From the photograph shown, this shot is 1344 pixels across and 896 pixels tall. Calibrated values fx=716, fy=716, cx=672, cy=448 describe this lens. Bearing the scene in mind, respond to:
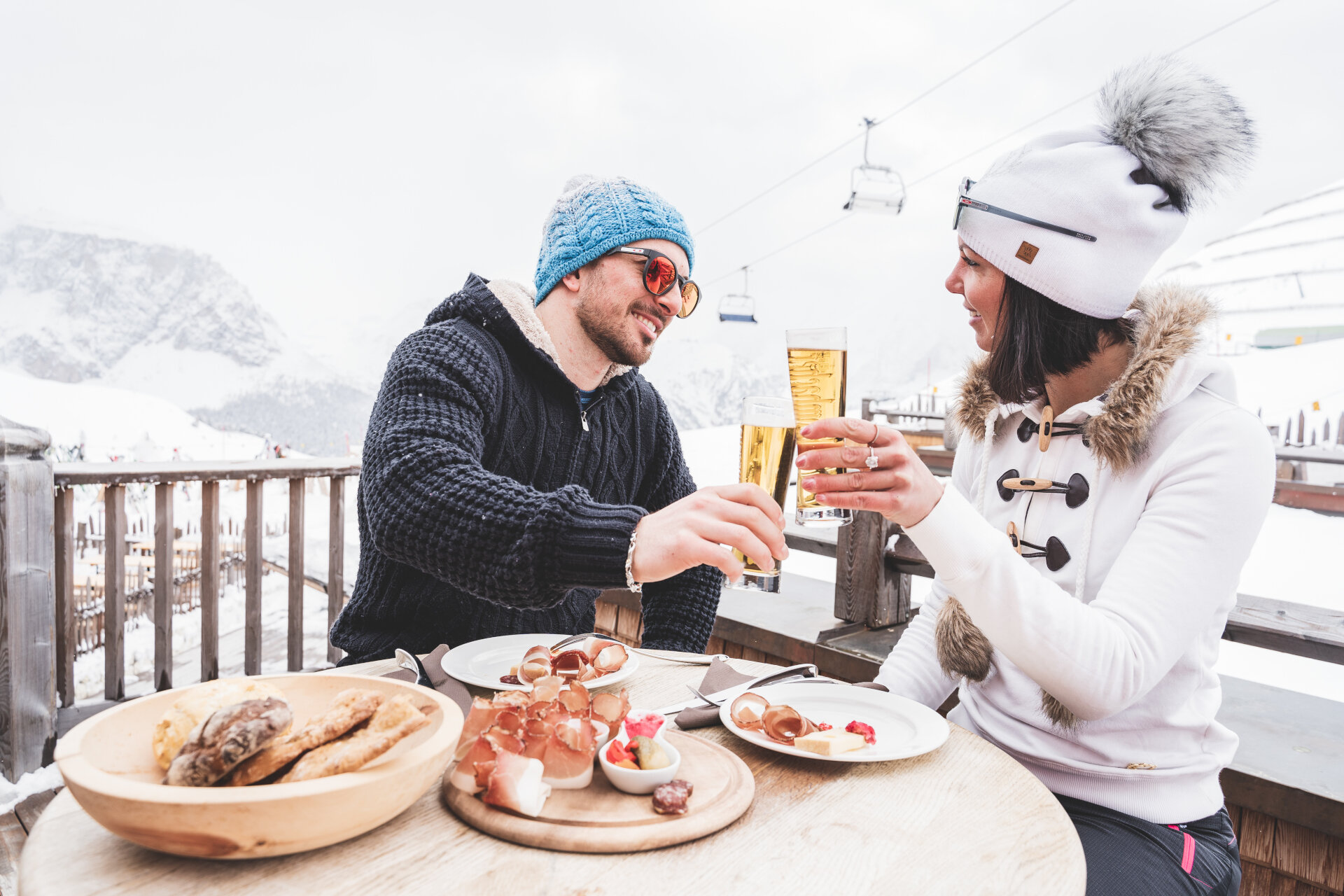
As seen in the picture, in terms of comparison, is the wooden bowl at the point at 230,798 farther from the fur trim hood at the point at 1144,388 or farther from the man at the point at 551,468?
the fur trim hood at the point at 1144,388

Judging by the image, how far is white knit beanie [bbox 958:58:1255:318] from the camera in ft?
3.59

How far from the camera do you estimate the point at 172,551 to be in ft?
8.66

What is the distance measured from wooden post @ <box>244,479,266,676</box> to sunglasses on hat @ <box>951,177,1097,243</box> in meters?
2.75

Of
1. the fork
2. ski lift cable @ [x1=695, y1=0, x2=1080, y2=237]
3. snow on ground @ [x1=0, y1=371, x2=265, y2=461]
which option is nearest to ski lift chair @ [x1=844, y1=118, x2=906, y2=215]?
ski lift cable @ [x1=695, y1=0, x2=1080, y2=237]

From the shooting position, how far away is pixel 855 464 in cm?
81

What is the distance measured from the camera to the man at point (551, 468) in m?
0.89

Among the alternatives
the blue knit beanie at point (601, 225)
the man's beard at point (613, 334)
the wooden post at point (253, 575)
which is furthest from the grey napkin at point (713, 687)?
the wooden post at point (253, 575)

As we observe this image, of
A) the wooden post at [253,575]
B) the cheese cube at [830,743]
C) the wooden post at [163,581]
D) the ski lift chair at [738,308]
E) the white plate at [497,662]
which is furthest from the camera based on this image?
the ski lift chair at [738,308]

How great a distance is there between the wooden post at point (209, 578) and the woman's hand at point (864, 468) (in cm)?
268

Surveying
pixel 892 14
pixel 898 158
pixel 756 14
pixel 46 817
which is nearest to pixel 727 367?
pixel 898 158

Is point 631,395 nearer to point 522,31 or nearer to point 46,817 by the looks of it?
point 46,817

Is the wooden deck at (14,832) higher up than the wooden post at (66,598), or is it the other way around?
the wooden post at (66,598)

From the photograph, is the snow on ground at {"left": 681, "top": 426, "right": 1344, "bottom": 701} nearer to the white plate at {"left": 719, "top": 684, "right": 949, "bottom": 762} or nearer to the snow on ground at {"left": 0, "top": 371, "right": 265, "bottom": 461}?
the white plate at {"left": 719, "top": 684, "right": 949, "bottom": 762}

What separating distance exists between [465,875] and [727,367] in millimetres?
15687
